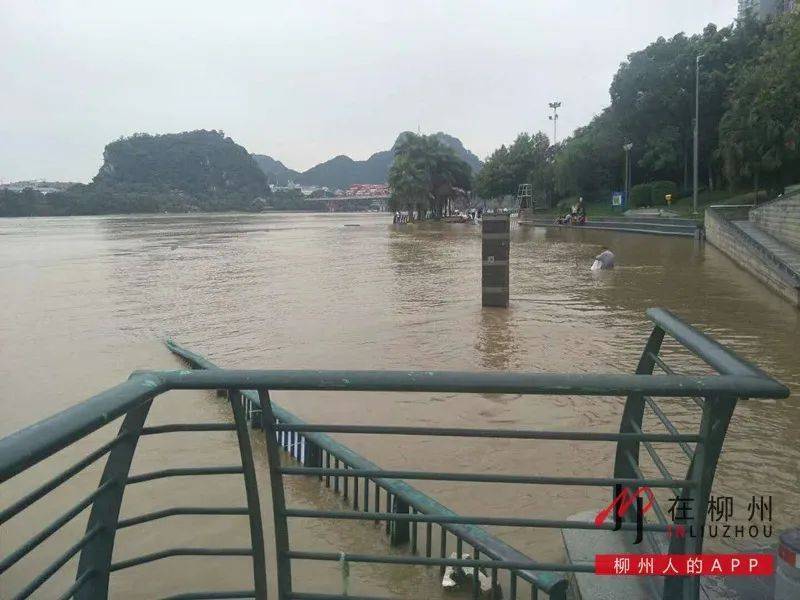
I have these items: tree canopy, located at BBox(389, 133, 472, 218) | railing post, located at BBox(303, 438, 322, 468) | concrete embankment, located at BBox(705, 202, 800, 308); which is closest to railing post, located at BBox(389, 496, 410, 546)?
railing post, located at BBox(303, 438, 322, 468)

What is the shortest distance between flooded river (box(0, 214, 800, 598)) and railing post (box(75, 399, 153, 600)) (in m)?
2.21

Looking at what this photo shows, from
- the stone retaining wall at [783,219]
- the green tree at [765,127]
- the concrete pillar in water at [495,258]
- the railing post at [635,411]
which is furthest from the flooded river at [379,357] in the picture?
the green tree at [765,127]

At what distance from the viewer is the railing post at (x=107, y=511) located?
82.8 inches

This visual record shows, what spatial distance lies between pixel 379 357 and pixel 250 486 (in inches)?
306

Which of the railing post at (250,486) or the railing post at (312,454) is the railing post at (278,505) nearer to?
the railing post at (250,486)

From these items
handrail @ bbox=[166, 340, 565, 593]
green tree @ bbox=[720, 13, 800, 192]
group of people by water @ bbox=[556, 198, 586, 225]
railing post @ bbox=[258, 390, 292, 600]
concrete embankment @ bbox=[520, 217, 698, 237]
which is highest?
green tree @ bbox=[720, 13, 800, 192]

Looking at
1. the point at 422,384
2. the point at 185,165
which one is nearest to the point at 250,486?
the point at 422,384

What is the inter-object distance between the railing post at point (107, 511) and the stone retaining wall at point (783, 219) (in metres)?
20.9

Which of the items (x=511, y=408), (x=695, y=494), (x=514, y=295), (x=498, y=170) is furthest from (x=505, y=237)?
(x=498, y=170)

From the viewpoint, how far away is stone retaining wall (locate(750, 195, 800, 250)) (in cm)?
1983

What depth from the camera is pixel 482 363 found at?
9.66m

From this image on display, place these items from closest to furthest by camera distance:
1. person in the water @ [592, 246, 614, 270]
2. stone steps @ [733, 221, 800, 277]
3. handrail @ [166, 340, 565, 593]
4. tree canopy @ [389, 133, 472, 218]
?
handrail @ [166, 340, 565, 593] < stone steps @ [733, 221, 800, 277] < person in the water @ [592, 246, 614, 270] < tree canopy @ [389, 133, 472, 218]

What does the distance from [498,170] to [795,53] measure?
201 feet

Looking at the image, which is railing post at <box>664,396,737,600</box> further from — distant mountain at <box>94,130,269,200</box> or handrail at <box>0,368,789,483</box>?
distant mountain at <box>94,130,269,200</box>
